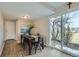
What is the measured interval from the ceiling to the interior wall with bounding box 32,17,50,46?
0.38ft

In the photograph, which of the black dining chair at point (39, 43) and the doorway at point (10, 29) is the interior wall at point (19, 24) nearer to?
the doorway at point (10, 29)

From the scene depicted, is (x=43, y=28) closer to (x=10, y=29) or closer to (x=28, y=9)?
(x=28, y=9)

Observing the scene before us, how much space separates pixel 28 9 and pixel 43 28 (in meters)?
0.55

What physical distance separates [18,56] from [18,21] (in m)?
0.79

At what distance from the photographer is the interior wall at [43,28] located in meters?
2.48

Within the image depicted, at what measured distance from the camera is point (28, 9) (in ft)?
8.06

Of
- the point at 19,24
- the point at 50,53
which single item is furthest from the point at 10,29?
the point at 50,53

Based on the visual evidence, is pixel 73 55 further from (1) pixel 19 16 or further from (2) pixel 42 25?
(1) pixel 19 16

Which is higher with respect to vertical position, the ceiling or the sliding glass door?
the ceiling

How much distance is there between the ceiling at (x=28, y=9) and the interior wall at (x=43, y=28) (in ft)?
0.38

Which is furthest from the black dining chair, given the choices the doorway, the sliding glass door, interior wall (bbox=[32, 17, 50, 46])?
the doorway

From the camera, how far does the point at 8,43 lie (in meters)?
2.57

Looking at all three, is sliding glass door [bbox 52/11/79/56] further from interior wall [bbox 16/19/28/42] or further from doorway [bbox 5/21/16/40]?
doorway [bbox 5/21/16/40]

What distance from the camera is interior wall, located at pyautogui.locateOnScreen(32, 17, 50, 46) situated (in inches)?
97.7
